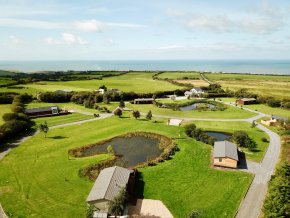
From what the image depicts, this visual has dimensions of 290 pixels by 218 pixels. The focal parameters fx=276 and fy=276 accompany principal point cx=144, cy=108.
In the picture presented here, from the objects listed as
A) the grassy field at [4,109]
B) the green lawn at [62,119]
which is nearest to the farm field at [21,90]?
the grassy field at [4,109]

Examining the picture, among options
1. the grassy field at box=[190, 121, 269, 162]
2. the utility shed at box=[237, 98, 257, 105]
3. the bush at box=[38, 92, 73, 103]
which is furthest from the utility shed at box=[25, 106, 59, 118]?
the utility shed at box=[237, 98, 257, 105]

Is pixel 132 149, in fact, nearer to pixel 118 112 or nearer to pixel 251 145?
pixel 251 145

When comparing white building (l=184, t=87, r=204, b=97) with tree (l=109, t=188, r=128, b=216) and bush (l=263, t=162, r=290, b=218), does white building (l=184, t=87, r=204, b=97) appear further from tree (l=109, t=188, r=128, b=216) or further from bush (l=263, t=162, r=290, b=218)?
tree (l=109, t=188, r=128, b=216)

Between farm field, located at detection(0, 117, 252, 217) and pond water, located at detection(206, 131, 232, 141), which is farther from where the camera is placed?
pond water, located at detection(206, 131, 232, 141)

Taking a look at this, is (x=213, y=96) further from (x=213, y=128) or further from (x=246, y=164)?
(x=246, y=164)

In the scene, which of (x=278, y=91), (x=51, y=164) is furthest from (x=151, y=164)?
(x=278, y=91)

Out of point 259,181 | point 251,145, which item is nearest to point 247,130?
point 251,145
